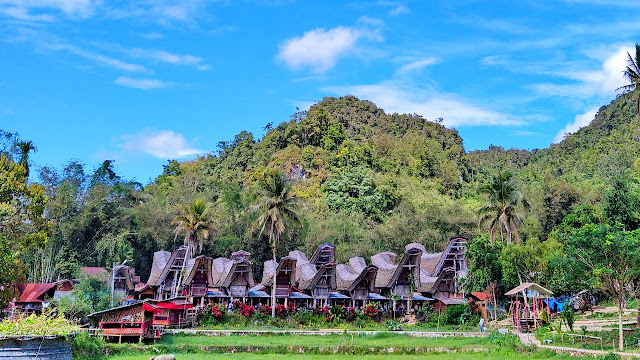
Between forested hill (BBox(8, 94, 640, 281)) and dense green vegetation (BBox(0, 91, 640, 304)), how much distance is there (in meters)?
0.20

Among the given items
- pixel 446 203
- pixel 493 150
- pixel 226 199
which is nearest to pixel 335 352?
pixel 226 199

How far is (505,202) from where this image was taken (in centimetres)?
4409

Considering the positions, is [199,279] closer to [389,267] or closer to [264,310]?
[264,310]

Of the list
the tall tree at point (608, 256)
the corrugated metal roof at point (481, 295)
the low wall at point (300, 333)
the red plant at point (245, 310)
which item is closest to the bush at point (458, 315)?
the corrugated metal roof at point (481, 295)

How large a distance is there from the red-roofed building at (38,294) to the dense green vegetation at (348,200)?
13.7ft

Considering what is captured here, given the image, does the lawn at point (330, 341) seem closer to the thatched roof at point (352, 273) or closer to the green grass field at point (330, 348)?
the green grass field at point (330, 348)

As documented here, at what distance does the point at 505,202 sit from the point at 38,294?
39163 millimetres

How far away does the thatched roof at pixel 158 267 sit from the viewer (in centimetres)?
4936

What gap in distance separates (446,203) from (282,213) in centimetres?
3763

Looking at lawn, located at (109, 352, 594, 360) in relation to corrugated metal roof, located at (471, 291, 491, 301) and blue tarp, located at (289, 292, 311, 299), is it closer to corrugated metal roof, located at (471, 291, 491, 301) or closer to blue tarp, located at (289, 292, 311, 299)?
corrugated metal roof, located at (471, 291, 491, 301)

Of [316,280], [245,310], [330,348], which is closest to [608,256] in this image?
[330,348]

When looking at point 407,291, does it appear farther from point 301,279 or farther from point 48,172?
point 48,172

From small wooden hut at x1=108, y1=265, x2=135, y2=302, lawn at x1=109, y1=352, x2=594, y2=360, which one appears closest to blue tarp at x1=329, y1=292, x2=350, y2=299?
small wooden hut at x1=108, y1=265, x2=135, y2=302

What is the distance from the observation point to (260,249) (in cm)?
5800
